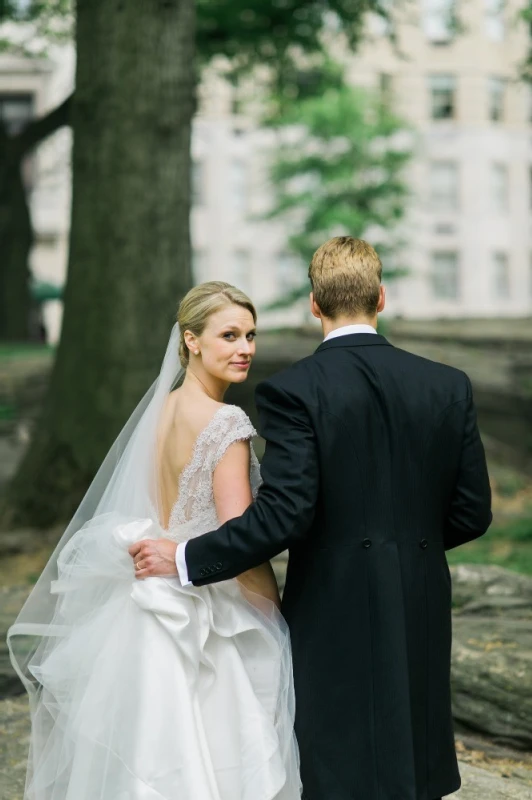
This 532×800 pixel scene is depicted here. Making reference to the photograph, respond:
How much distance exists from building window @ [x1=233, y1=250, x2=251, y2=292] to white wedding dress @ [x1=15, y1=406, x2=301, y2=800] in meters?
48.7

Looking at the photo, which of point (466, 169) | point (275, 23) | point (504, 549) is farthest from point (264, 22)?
point (466, 169)

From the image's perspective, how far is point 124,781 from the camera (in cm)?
378

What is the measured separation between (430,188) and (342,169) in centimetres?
1405

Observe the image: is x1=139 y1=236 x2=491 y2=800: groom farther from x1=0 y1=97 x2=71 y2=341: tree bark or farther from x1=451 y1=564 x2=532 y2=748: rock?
x1=0 y1=97 x2=71 y2=341: tree bark

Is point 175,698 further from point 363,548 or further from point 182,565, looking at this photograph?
point 363,548

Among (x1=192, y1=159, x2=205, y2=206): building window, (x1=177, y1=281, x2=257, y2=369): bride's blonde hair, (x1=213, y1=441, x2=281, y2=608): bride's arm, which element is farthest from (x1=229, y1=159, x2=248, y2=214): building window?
(x1=213, y1=441, x2=281, y2=608): bride's arm

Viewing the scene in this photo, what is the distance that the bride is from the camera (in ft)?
12.4

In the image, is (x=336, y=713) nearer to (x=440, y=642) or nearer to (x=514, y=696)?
(x=440, y=642)

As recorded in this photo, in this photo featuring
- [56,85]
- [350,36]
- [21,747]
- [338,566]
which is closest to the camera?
[338,566]

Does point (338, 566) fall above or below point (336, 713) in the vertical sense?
above

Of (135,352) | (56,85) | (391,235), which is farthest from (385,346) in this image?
(56,85)

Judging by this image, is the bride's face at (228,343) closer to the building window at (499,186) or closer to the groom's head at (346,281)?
the groom's head at (346,281)

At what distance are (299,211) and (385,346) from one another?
43.1m

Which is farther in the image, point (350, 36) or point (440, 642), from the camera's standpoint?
point (350, 36)
